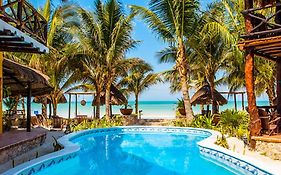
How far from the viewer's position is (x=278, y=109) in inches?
424

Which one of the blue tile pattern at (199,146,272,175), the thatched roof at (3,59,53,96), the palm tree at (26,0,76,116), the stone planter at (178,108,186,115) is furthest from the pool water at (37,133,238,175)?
the stone planter at (178,108,186,115)

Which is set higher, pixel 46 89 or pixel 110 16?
pixel 110 16

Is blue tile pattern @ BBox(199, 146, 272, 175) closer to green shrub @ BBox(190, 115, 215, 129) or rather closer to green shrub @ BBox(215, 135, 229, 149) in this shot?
green shrub @ BBox(215, 135, 229, 149)

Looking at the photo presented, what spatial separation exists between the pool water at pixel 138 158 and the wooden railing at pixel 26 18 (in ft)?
11.8

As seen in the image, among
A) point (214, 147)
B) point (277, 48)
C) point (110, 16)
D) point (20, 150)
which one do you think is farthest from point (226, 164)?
point (110, 16)

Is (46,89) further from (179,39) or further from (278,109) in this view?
(278,109)

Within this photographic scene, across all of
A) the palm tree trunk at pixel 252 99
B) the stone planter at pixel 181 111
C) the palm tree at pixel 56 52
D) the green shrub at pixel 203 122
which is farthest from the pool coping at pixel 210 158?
the stone planter at pixel 181 111

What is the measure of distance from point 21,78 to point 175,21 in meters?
8.02

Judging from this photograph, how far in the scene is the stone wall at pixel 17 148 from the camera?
7875 millimetres

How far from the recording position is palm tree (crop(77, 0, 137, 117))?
17.1 meters

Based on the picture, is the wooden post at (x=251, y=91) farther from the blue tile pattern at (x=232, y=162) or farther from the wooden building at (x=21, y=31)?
the wooden building at (x=21, y=31)

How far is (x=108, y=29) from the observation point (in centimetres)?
1739

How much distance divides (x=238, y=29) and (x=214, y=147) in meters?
6.63

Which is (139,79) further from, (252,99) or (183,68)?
(252,99)
